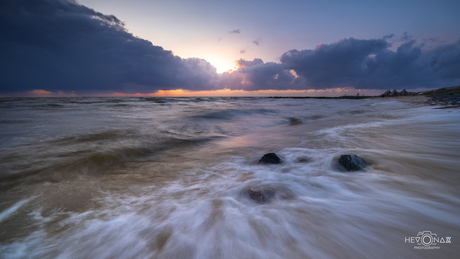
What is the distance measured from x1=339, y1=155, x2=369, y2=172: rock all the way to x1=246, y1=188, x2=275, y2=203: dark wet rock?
4.31 feet

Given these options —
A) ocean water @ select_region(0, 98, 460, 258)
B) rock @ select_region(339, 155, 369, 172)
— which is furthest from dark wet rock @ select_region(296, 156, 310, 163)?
rock @ select_region(339, 155, 369, 172)

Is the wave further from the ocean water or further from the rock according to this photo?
the rock

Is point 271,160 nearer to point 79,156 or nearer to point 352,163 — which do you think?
point 352,163

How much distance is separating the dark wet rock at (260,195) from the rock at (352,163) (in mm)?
1314

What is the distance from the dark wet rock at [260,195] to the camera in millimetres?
1946

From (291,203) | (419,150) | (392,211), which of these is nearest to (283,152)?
(291,203)

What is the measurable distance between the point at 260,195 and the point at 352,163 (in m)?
1.60

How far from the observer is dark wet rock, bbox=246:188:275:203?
1.95 m

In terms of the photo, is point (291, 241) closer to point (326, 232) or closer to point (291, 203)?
point (326, 232)

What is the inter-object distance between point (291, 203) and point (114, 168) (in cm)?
303

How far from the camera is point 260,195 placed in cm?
199

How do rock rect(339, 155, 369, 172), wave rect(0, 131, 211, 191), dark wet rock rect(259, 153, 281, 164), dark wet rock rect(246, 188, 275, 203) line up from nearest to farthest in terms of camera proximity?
dark wet rock rect(246, 188, 275, 203)
rock rect(339, 155, 369, 172)
wave rect(0, 131, 211, 191)
dark wet rock rect(259, 153, 281, 164)

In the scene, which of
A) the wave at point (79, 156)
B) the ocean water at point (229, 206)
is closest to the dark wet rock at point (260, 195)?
the ocean water at point (229, 206)

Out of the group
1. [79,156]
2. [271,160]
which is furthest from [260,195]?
[79,156]
